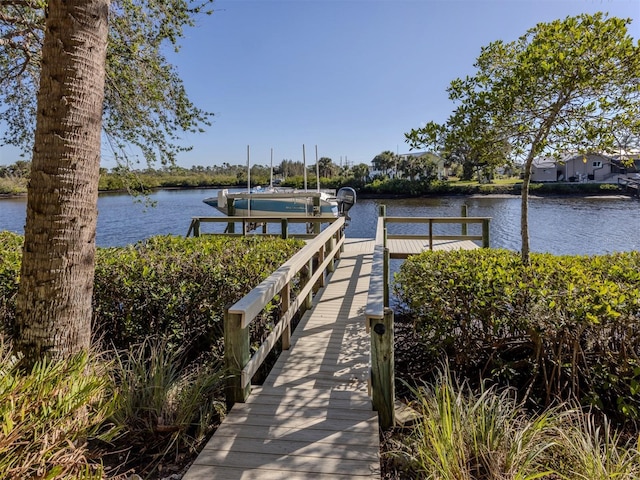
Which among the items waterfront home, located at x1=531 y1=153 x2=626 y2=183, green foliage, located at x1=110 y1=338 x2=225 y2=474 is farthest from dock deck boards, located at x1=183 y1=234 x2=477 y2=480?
waterfront home, located at x1=531 y1=153 x2=626 y2=183

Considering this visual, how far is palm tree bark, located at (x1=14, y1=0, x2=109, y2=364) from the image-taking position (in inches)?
89.6

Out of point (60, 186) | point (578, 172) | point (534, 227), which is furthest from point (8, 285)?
point (578, 172)

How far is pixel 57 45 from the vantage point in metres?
2.28

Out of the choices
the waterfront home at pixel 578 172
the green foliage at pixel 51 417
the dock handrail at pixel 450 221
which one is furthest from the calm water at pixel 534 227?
the waterfront home at pixel 578 172

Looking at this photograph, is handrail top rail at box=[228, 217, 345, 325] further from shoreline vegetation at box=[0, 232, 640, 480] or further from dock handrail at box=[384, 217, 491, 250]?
dock handrail at box=[384, 217, 491, 250]

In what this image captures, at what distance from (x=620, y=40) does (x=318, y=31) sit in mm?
7369

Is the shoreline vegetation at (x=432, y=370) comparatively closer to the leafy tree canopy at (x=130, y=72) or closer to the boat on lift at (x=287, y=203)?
the leafy tree canopy at (x=130, y=72)

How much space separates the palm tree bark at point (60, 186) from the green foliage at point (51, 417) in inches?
8.5

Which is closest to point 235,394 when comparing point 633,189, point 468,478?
point 468,478

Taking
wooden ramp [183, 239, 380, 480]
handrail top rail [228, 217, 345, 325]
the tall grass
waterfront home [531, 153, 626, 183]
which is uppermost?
waterfront home [531, 153, 626, 183]

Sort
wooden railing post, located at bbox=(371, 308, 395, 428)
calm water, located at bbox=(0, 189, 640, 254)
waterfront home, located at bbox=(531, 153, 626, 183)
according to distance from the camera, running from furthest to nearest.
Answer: waterfront home, located at bbox=(531, 153, 626, 183)
calm water, located at bbox=(0, 189, 640, 254)
wooden railing post, located at bbox=(371, 308, 395, 428)

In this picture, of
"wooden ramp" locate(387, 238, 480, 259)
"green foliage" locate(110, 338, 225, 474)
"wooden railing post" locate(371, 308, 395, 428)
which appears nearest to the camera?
"green foliage" locate(110, 338, 225, 474)

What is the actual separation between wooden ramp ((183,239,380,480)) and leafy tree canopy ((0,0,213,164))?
365 centimetres

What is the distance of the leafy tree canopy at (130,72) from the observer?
464 cm
